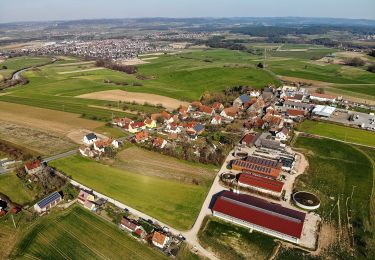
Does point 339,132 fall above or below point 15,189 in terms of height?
below

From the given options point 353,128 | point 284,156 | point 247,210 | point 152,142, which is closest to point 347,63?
point 353,128

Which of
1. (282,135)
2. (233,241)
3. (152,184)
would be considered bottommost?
(233,241)

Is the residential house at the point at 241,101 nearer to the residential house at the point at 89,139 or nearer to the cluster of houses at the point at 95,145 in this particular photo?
the cluster of houses at the point at 95,145

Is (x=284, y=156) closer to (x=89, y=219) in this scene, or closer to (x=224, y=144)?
(x=224, y=144)

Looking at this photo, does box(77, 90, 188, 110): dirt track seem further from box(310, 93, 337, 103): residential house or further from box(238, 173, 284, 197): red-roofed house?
box(238, 173, 284, 197): red-roofed house

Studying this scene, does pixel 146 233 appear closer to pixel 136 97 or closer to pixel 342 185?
pixel 342 185

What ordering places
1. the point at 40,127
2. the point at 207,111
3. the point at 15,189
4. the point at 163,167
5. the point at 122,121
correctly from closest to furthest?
the point at 15,189 → the point at 163,167 → the point at 40,127 → the point at 122,121 → the point at 207,111

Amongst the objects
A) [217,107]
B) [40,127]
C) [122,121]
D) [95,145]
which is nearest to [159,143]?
[95,145]
